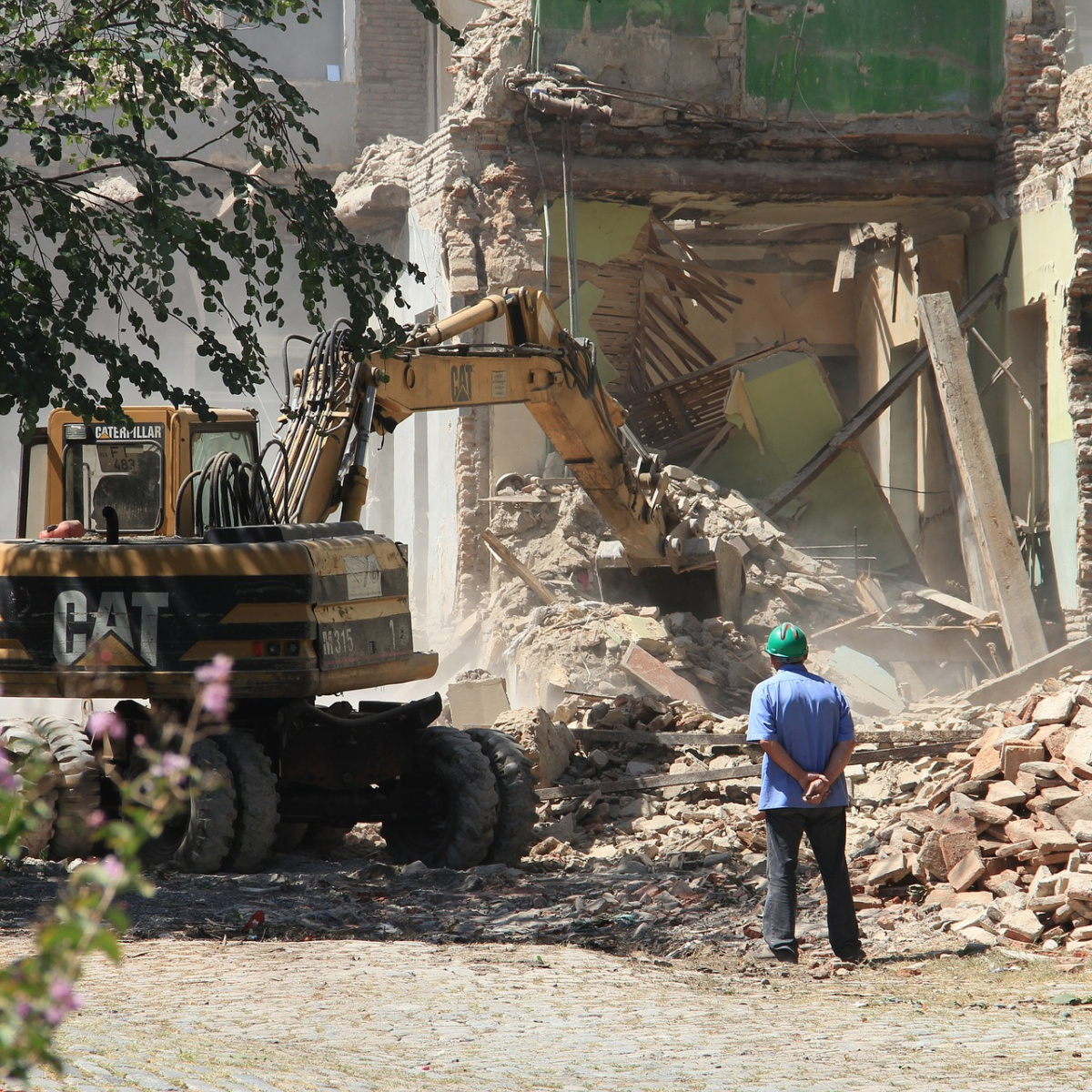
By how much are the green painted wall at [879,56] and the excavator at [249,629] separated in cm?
776

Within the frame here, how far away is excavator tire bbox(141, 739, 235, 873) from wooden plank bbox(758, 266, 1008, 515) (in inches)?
376

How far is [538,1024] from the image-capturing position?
457 centimetres

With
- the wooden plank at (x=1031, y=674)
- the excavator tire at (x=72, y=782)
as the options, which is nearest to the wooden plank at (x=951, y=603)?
the wooden plank at (x=1031, y=674)

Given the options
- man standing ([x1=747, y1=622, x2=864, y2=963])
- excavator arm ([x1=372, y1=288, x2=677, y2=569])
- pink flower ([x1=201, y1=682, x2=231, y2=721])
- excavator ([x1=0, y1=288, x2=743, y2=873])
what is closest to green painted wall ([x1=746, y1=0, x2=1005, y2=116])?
excavator arm ([x1=372, y1=288, x2=677, y2=569])

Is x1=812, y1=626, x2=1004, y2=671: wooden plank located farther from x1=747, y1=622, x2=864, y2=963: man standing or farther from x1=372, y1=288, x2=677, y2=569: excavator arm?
x1=747, y1=622, x2=864, y2=963: man standing

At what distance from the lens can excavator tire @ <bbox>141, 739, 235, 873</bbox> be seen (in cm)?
707

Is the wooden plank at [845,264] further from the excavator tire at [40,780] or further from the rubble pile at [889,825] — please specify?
the excavator tire at [40,780]

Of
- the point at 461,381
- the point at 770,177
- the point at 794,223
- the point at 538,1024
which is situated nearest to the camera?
the point at 538,1024

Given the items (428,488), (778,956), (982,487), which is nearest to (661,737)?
(778,956)

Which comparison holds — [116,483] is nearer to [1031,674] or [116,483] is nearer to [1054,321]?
[1031,674]

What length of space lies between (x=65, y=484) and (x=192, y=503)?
84cm

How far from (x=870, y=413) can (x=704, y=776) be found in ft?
27.1

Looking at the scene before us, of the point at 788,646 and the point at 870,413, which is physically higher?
the point at 870,413

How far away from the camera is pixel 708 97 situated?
15344 mm
